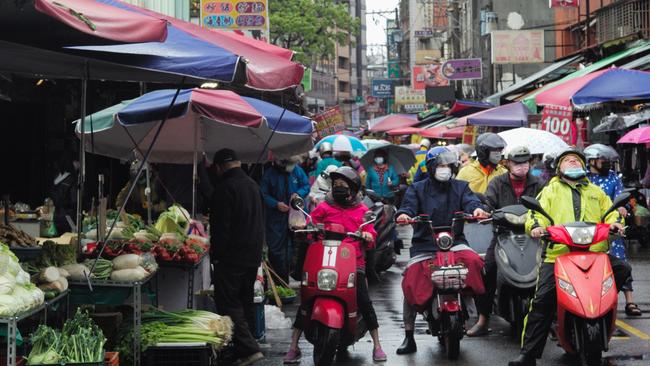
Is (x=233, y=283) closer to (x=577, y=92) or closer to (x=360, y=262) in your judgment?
(x=360, y=262)

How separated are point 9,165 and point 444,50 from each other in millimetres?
61103

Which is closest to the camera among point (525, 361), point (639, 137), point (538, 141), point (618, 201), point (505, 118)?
point (618, 201)

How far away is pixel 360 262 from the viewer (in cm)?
966

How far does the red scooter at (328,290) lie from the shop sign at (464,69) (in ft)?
126

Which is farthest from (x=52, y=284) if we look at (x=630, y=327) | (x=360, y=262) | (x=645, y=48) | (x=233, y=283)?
(x=645, y=48)

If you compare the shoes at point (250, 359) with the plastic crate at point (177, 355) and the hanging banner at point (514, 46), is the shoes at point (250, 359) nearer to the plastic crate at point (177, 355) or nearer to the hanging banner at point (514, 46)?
the plastic crate at point (177, 355)

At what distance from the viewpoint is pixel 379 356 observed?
970 cm

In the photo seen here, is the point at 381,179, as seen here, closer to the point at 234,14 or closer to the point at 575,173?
the point at 234,14

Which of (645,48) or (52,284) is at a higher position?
(645,48)

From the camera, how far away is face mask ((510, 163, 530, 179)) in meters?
10.9

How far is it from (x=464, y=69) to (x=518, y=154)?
1465 inches

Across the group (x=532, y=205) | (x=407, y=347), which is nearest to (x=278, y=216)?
(x=407, y=347)

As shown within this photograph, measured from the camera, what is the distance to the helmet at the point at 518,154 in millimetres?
10797

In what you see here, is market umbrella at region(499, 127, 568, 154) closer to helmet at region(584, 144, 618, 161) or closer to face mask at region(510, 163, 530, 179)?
helmet at region(584, 144, 618, 161)
